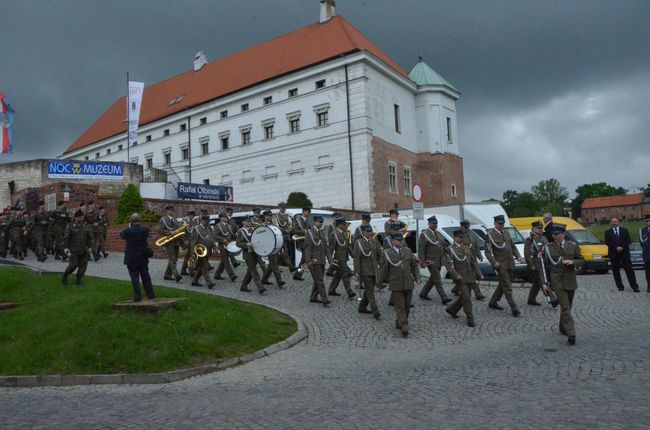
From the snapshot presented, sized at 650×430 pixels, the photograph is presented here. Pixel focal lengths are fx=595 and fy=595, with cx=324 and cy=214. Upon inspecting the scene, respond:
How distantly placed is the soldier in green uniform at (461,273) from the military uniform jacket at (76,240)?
28.5 ft

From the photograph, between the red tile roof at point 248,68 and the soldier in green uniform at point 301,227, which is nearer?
the soldier in green uniform at point 301,227

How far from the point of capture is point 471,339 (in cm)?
1057

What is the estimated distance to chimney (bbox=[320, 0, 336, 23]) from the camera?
54219mm

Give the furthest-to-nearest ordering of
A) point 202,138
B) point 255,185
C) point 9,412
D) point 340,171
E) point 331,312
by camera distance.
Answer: point 202,138 < point 255,185 < point 340,171 < point 331,312 < point 9,412

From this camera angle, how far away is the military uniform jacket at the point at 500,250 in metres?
13.2

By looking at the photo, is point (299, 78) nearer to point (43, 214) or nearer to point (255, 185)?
point (255, 185)

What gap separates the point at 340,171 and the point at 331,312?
33985 millimetres

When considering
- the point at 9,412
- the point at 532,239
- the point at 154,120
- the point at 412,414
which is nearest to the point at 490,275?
the point at 532,239

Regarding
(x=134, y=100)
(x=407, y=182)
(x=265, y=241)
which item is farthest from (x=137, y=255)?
(x=407, y=182)

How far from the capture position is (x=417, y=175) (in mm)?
53156

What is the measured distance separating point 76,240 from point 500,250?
9999 millimetres

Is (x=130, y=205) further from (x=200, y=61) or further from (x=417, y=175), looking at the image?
(x=200, y=61)

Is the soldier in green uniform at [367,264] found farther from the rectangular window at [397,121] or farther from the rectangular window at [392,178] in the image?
the rectangular window at [397,121]

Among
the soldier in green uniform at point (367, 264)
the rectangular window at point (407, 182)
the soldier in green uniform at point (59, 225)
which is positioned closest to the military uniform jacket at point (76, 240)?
the soldier in green uniform at point (367, 264)
